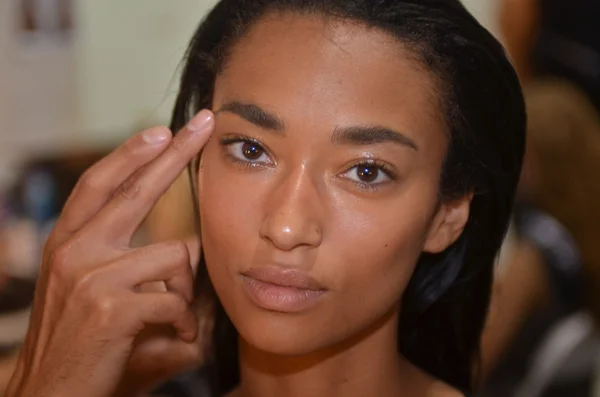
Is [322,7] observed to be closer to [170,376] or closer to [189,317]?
[189,317]

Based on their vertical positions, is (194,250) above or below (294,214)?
below

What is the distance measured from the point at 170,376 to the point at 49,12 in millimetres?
1603

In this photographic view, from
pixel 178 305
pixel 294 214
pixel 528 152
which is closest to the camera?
pixel 294 214

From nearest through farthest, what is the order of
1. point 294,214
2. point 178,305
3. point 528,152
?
point 294,214, point 178,305, point 528,152

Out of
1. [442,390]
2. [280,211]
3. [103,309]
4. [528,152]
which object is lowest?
[528,152]

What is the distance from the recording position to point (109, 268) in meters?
0.87

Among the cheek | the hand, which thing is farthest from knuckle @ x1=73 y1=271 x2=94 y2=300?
the cheek

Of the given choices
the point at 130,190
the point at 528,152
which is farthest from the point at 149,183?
the point at 528,152

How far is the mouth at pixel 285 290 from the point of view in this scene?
0.81 m

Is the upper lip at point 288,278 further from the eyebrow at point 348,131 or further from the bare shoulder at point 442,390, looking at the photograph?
the bare shoulder at point 442,390

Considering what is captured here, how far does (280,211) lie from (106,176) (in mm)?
184

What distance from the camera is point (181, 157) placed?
0.87 meters

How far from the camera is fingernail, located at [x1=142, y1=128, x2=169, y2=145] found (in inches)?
34.3

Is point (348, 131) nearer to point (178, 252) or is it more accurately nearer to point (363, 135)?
point (363, 135)
